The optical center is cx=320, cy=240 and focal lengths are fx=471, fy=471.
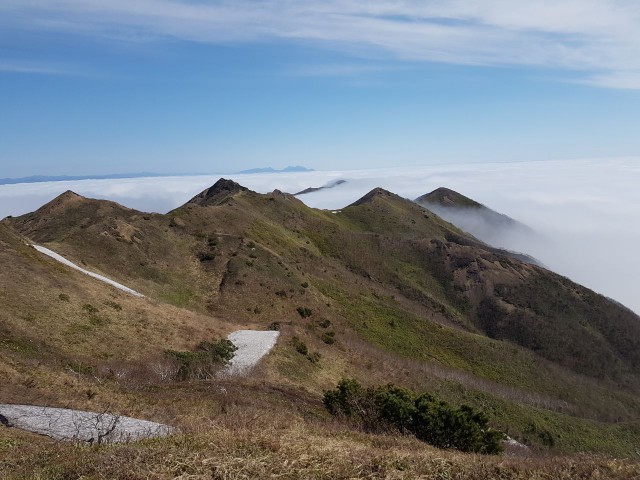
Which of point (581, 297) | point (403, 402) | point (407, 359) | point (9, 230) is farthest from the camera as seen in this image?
point (581, 297)

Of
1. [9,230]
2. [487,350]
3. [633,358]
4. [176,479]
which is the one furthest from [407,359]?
[633,358]

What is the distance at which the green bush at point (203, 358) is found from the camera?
2555 centimetres

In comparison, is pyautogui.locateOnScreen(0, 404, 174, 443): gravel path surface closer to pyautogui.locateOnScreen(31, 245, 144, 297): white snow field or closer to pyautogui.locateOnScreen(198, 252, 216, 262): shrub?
pyautogui.locateOnScreen(31, 245, 144, 297): white snow field

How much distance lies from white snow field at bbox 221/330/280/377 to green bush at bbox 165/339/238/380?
531 mm

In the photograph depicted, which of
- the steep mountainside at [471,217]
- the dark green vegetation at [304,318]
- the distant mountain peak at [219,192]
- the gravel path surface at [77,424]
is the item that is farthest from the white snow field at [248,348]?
the steep mountainside at [471,217]

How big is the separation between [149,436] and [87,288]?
80.2ft

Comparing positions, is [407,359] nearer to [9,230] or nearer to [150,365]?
[150,365]

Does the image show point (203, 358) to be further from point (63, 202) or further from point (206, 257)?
point (63, 202)

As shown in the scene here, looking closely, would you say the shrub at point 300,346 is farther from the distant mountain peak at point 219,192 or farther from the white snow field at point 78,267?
the distant mountain peak at point 219,192

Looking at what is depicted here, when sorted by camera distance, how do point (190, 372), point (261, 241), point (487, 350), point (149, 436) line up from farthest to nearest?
point (261, 241)
point (487, 350)
point (190, 372)
point (149, 436)

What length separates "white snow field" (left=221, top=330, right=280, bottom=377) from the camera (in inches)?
1104

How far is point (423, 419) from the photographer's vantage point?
791 inches

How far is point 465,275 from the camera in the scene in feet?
285

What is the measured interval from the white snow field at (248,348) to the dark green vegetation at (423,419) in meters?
7.99
